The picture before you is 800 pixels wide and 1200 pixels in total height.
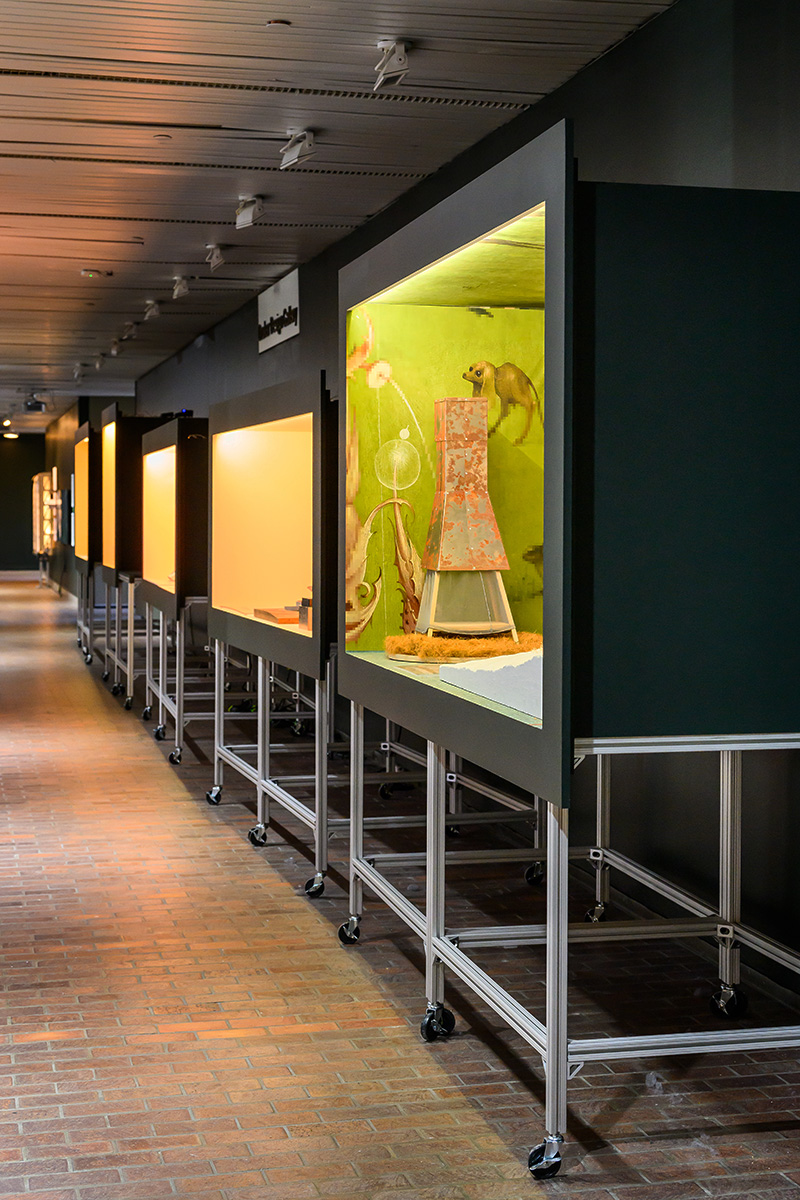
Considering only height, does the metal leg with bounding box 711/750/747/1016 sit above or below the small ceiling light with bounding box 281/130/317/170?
below

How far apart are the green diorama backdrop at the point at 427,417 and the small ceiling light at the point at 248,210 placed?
2867 millimetres

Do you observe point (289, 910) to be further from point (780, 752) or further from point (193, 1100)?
point (780, 752)

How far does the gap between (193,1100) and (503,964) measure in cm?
138

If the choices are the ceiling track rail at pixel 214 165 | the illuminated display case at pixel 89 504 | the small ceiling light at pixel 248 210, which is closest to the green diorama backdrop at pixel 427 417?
the ceiling track rail at pixel 214 165

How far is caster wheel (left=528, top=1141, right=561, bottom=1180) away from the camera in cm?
285

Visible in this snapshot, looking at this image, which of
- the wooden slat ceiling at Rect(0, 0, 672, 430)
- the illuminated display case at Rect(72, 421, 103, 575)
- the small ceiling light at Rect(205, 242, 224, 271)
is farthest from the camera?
the illuminated display case at Rect(72, 421, 103, 575)

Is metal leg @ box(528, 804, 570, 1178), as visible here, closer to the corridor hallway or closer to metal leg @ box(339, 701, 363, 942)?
the corridor hallway

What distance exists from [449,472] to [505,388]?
33cm

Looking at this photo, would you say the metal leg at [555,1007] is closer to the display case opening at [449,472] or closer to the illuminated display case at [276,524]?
the display case opening at [449,472]

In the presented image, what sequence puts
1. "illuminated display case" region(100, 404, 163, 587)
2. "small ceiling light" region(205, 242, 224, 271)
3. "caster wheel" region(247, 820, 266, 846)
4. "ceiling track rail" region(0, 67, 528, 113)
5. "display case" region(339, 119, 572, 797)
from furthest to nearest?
1. "illuminated display case" region(100, 404, 163, 587)
2. "small ceiling light" region(205, 242, 224, 271)
3. "caster wheel" region(247, 820, 266, 846)
4. "ceiling track rail" region(0, 67, 528, 113)
5. "display case" region(339, 119, 572, 797)

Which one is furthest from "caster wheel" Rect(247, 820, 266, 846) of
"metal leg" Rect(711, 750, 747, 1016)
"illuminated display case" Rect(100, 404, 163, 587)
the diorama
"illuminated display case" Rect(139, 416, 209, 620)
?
"illuminated display case" Rect(100, 404, 163, 587)

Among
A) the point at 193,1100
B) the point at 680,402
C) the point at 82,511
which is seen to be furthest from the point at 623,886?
the point at 82,511

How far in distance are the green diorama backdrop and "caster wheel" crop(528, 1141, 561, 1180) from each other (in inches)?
54.1

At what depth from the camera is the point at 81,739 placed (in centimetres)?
862
